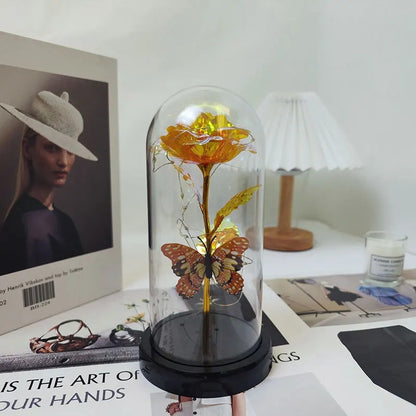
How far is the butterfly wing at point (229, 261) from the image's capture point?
17.8 inches

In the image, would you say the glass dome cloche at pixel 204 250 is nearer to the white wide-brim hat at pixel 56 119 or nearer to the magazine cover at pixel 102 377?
the magazine cover at pixel 102 377

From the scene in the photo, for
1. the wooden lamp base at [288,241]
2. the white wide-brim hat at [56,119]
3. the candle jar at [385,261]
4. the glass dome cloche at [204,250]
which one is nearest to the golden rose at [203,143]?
the glass dome cloche at [204,250]

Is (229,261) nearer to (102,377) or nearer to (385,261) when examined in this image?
(102,377)

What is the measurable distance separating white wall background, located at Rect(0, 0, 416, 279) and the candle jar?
0.66 ft

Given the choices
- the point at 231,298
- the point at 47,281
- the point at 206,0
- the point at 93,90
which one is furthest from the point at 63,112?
the point at 206,0

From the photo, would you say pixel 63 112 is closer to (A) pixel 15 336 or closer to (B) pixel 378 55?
(A) pixel 15 336

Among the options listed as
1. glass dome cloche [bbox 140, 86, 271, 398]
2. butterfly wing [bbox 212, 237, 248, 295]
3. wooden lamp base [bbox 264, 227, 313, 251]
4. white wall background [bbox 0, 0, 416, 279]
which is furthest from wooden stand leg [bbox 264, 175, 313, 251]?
butterfly wing [bbox 212, 237, 248, 295]

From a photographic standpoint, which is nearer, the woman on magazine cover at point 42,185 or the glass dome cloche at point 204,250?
the glass dome cloche at point 204,250

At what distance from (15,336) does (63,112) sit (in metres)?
0.29

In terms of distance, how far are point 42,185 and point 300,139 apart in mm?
506

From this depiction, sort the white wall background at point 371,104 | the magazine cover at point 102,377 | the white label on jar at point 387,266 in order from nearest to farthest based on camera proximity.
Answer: the magazine cover at point 102,377 < the white label on jar at point 387,266 < the white wall background at point 371,104

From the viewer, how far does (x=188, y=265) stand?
1.49ft

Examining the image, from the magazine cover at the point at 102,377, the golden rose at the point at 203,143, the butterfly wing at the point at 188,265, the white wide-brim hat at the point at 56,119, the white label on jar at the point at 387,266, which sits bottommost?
the magazine cover at the point at 102,377

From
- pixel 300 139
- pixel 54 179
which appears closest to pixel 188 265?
pixel 54 179
